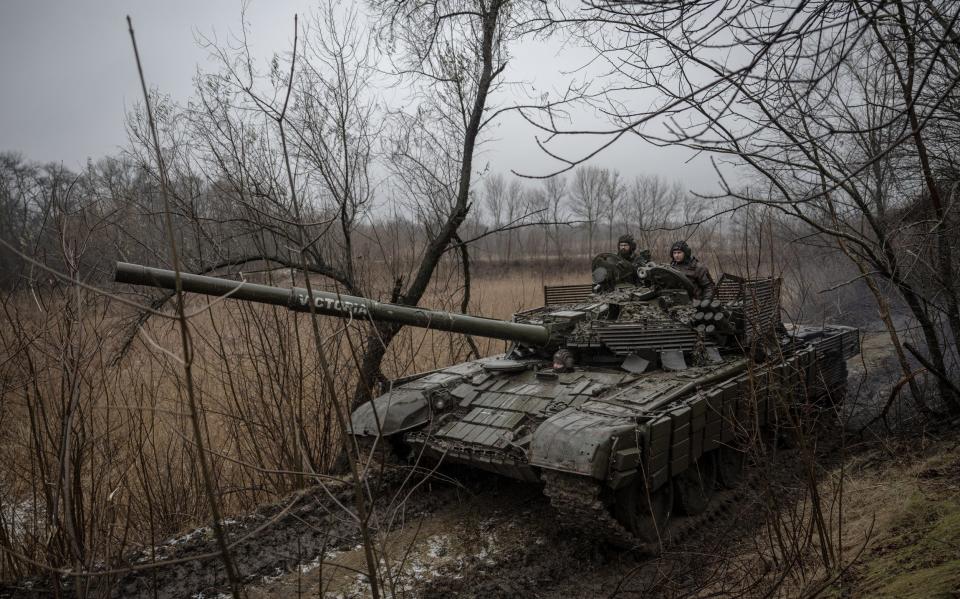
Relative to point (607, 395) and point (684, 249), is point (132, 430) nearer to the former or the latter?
point (607, 395)

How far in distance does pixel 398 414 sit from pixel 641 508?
8.16 ft

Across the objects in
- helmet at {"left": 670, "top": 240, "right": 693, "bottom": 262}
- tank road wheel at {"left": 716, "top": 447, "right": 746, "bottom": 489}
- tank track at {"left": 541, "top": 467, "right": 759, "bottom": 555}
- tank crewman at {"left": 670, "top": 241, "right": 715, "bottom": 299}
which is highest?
helmet at {"left": 670, "top": 240, "right": 693, "bottom": 262}

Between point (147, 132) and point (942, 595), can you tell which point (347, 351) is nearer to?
point (147, 132)

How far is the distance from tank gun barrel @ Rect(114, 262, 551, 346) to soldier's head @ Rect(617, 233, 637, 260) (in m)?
2.22

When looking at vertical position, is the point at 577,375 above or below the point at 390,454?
above

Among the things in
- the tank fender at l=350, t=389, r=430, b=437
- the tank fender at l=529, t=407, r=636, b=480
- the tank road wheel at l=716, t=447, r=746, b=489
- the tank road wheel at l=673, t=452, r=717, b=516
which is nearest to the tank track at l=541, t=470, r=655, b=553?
the tank fender at l=529, t=407, r=636, b=480

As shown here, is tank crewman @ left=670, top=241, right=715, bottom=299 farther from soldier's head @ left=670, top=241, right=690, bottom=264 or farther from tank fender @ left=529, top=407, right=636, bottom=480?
tank fender @ left=529, top=407, right=636, bottom=480

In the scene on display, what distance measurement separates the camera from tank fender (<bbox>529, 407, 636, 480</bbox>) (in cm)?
485

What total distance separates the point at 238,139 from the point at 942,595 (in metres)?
6.79

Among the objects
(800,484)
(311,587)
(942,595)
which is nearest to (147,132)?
(311,587)

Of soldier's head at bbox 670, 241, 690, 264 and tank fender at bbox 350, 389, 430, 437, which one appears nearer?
tank fender at bbox 350, 389, 430, 437

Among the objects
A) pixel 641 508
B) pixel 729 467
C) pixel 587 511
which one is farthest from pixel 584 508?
pixel 729 467

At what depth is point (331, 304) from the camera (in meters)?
4.51

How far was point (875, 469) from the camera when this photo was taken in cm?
654
